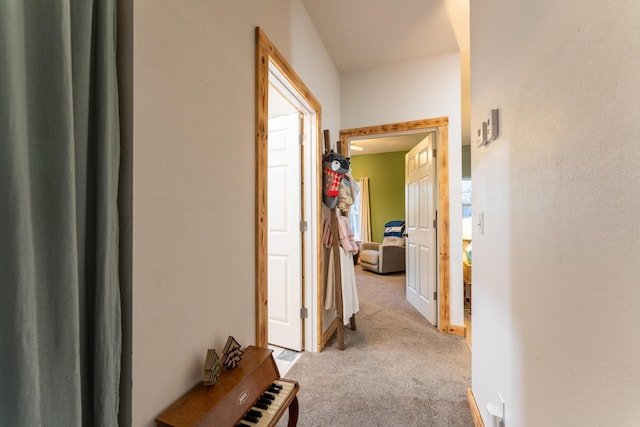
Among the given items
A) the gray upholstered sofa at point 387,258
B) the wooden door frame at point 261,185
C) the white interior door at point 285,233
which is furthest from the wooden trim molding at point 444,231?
the gray upholstered sofa at point 387,258

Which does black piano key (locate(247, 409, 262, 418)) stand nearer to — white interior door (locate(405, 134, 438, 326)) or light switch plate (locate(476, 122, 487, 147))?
light switch plate (locate(476, 122, 487, 147))

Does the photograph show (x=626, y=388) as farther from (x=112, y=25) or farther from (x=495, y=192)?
(x=112, y=25)

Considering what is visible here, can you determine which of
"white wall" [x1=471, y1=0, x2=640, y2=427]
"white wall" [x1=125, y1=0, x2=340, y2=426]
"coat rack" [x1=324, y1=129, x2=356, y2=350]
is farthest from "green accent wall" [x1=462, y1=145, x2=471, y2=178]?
"white wall" [x1=125, y1=0, x2=340, y2=426]

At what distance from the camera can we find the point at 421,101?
114 inches

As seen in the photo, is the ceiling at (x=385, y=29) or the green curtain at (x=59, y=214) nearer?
the green curtain at (x=59, y=214)

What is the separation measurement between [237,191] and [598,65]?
1.25m

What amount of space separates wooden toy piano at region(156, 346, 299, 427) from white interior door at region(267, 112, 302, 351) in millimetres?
1150

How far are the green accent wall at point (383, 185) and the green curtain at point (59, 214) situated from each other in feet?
20.9

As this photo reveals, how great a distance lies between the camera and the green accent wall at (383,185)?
673 cm

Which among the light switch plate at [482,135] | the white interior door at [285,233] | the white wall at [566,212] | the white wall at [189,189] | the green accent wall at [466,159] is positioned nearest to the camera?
the white wall at [566,212]

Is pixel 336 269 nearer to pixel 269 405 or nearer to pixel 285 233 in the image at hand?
pixel 285 233

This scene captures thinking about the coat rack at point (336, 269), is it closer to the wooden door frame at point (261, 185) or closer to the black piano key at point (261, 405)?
the wooden door frame at point (261, 185)

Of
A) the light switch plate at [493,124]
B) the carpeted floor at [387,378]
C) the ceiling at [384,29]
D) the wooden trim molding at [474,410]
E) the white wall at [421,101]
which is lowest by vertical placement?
the carpeted floor at [387,378]

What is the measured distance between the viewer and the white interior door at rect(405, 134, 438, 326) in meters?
3.01
